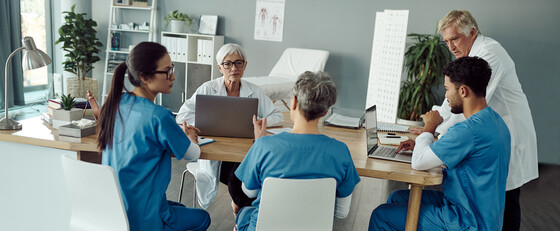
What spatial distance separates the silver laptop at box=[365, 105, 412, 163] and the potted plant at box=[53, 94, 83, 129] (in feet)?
4.44

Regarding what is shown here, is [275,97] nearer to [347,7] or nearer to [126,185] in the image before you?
[347,7]

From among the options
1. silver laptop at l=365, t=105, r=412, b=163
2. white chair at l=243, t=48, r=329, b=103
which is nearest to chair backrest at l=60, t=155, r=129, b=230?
silver laptop at l=365, t=105, r=412, b=163

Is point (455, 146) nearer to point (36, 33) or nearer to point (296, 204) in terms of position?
point (296, 204)

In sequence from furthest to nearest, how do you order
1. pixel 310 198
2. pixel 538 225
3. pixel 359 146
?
pixel 538 225 < pixel 359 146 < pixel 310 198

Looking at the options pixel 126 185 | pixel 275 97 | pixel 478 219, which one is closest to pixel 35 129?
pixel 126 185

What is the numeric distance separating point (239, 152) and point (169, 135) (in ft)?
1.22

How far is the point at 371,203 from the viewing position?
3377 millimetres

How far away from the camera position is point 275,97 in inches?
188

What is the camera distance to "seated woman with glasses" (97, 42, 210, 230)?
1.66 metres

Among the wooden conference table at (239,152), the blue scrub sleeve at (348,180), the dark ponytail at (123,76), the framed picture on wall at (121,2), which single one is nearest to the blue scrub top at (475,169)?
the wooden conference table at (239,152)

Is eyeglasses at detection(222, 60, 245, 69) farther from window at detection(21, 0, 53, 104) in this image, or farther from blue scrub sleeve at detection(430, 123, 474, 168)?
window at detection(21, 0, 53, 104)

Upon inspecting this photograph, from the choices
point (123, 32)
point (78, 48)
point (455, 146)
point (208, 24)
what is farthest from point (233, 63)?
point (123, 32)

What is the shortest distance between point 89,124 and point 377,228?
137 centimetres

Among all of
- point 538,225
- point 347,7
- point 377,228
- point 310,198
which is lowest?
point 538,225
